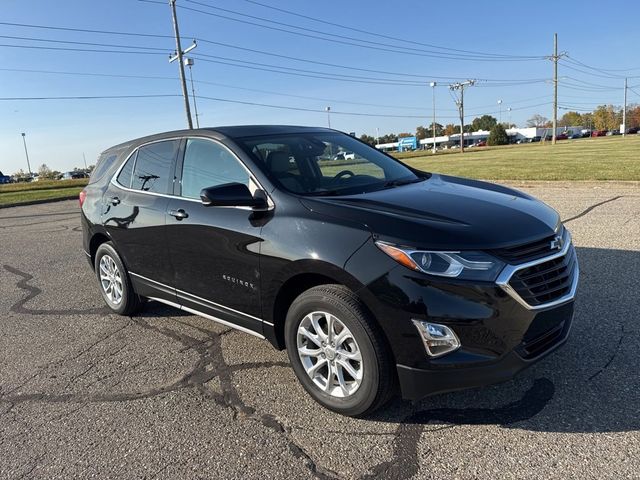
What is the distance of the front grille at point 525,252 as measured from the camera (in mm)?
2615

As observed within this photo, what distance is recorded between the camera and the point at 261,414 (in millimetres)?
3064

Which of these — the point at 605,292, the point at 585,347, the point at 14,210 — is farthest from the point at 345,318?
the point at 14,210

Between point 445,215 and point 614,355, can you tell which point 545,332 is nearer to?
point 445,215

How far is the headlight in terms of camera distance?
100.0 inches

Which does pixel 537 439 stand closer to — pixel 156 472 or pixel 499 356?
pixel 499 356

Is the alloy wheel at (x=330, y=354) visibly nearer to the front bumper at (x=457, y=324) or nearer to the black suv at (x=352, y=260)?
the black suv at (x=352, y=260)

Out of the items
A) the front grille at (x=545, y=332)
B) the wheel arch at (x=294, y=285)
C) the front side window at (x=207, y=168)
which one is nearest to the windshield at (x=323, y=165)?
the front side window at (x=207, y=168)

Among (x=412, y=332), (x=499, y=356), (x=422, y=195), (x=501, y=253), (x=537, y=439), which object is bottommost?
(x=537, y=439)

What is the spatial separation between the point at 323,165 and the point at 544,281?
1916mm

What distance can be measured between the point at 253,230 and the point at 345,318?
932mm

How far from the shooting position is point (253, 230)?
10.8 feet

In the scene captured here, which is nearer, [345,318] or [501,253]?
[501,253]

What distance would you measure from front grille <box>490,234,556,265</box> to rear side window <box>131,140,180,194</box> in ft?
9.08

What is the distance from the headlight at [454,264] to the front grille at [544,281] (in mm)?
134
